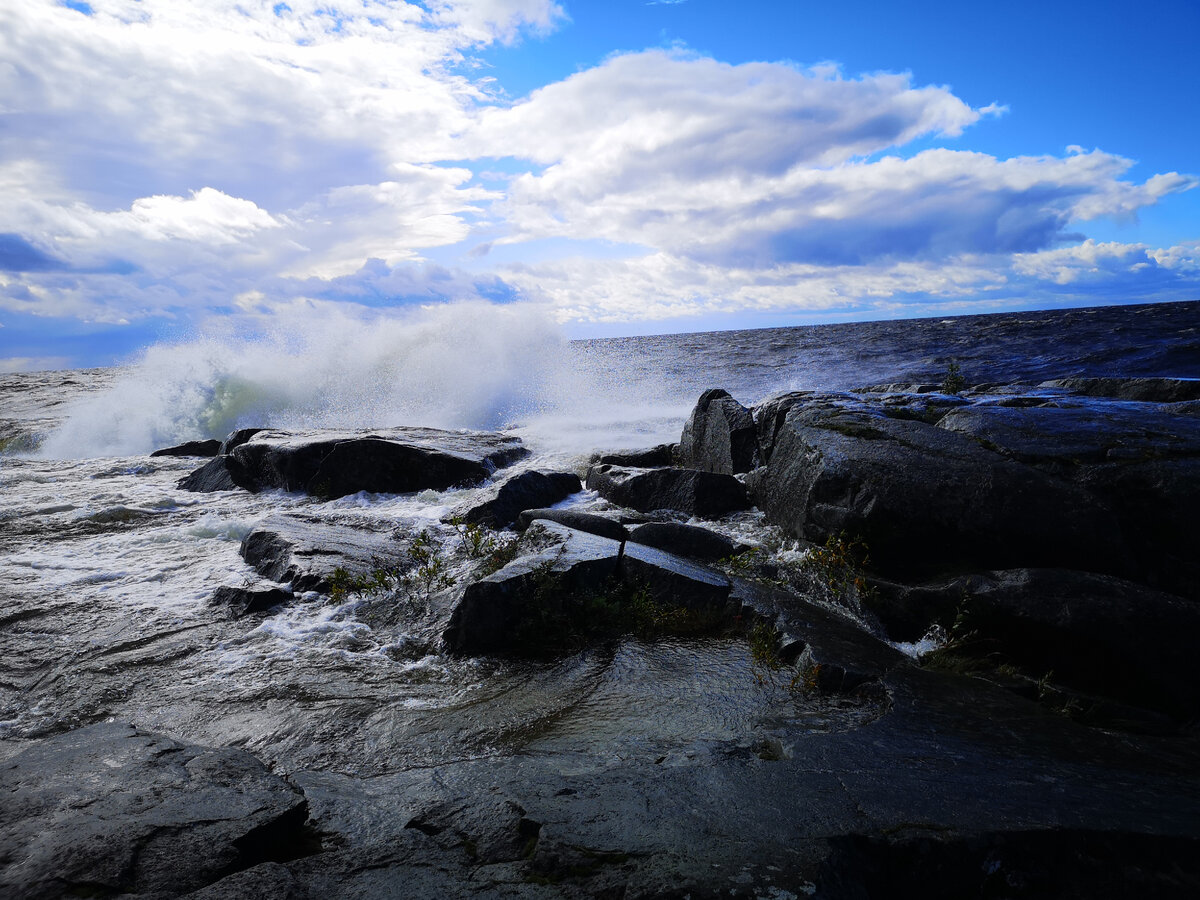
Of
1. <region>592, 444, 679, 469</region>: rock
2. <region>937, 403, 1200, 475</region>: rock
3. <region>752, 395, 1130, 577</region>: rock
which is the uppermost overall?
<region>937, 403, 1200, 475</region>: rock

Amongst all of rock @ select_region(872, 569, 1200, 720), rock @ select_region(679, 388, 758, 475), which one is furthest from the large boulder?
rock @ select_region(872, 569, 1200, 720)

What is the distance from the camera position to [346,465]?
1116 cm

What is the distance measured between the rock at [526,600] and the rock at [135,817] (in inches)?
78.2

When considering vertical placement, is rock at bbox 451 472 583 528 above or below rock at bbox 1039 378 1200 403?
below

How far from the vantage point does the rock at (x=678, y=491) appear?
8906mm

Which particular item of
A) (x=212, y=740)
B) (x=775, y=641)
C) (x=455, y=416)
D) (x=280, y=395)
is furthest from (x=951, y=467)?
(x=280, y=395)

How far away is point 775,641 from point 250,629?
446cm

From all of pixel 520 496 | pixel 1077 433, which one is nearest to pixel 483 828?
pixel 1077 433

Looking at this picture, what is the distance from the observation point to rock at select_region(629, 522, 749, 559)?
7.10 meters

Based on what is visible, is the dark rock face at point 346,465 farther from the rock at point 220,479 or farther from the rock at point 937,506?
the rock at point 937,506

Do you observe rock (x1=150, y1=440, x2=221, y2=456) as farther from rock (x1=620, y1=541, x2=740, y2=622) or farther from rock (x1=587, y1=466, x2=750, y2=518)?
rock (x1=620, y1=541, x2=740, y2=622)

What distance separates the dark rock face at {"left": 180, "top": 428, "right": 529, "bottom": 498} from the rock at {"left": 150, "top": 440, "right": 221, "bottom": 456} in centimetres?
382

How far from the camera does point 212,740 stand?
4.03 metres

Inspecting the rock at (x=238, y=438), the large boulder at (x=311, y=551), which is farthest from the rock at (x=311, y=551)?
the rock at (x=238, y=438)
